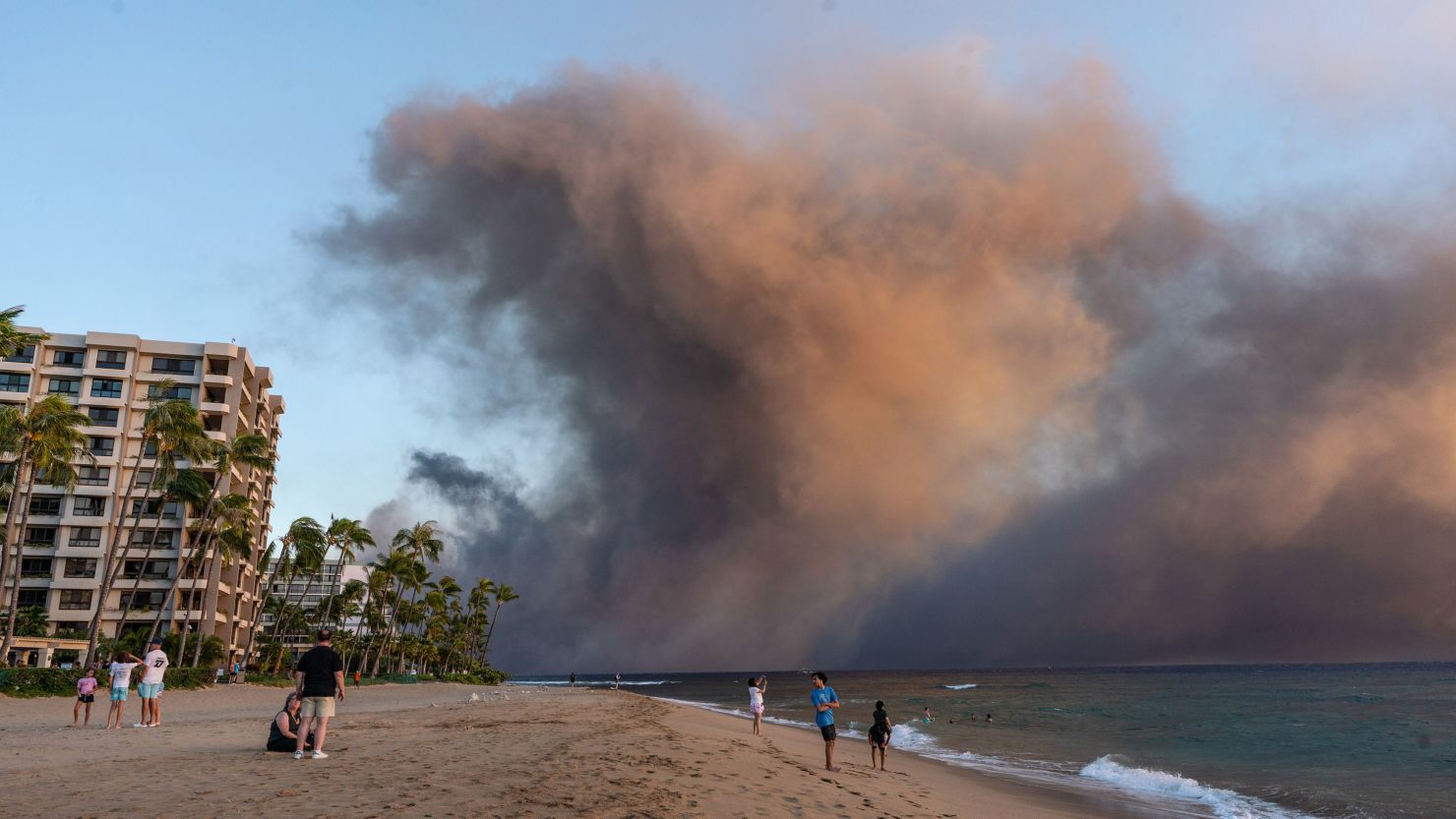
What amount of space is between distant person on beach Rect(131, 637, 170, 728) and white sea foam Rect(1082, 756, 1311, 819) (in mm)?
27024

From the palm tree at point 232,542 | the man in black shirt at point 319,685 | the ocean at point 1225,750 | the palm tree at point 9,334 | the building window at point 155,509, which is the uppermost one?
the palm tree at point 9,334

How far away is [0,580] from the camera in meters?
46.6

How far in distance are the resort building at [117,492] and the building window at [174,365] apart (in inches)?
3.8

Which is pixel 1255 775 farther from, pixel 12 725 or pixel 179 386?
pixel 179 386

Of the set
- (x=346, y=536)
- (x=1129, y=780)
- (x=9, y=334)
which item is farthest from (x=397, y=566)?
(x=1129, y=780)

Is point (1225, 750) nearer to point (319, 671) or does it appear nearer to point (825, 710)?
point (825, 710)

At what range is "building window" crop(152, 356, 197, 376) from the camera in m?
82.6

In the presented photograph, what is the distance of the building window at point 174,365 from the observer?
271 ft

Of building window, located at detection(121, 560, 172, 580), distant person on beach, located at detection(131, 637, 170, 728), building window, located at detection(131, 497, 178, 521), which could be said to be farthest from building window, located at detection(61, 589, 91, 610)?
distant person on beach, located at detection(131, 637, 170, 728)

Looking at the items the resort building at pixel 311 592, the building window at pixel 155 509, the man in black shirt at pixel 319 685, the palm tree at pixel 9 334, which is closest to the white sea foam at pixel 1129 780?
the man in black shirt at pixel 319 685

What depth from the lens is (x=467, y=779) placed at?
41.5 feet

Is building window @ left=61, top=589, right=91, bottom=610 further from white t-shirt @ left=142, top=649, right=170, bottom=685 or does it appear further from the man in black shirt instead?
the man in black shirt

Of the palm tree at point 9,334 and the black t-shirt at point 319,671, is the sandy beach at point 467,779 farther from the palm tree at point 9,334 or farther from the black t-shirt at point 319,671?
the palm tree at point 9,334

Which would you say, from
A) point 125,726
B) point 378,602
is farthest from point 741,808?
point 378,602
